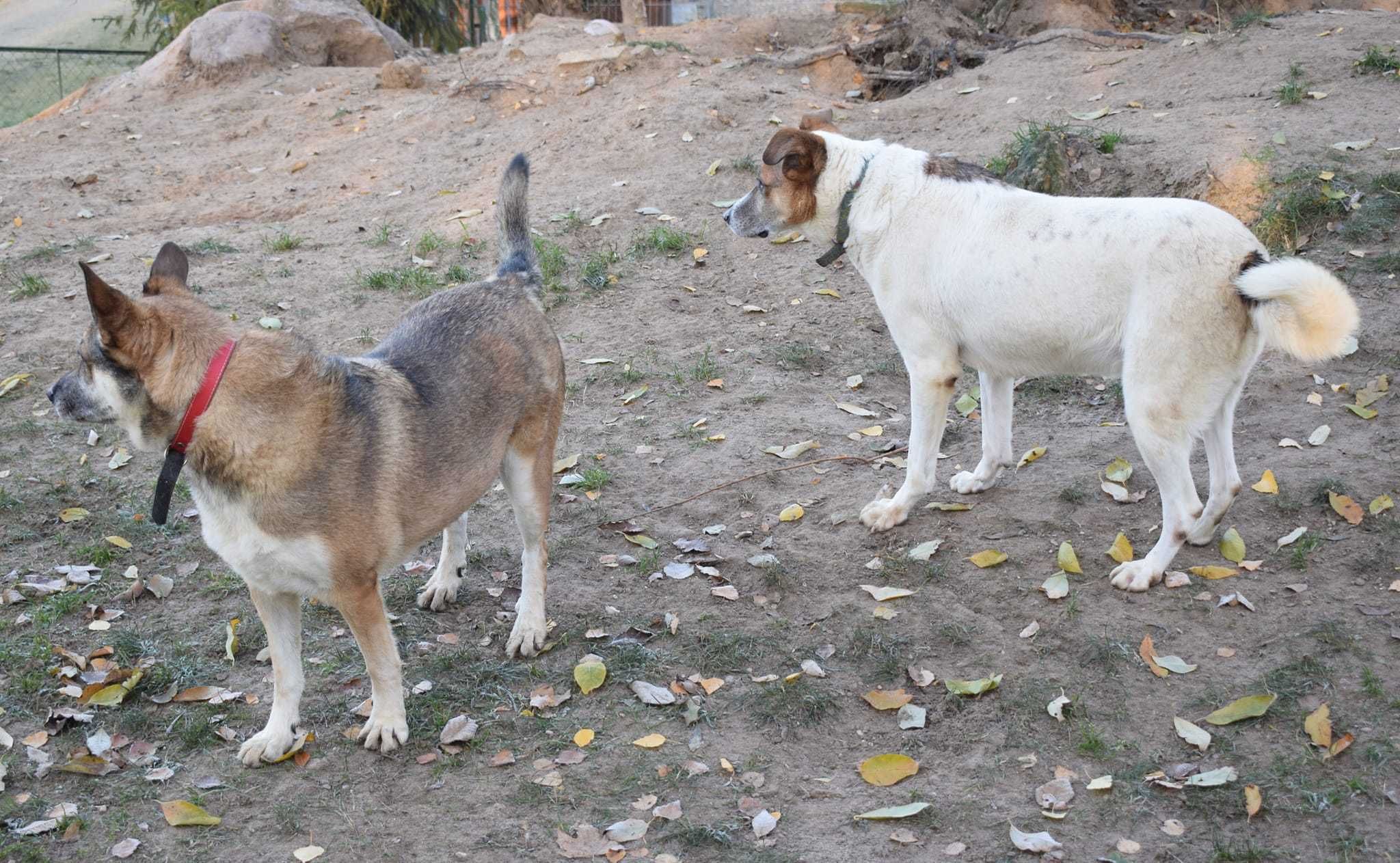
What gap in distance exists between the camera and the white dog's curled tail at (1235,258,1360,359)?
13.5ft

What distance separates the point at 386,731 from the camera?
4.07 metres

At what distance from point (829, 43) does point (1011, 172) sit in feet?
14.4

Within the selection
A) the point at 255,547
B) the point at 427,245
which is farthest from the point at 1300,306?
the point at 427,245

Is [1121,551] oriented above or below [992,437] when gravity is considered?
below

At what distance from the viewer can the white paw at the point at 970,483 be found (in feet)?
18.3

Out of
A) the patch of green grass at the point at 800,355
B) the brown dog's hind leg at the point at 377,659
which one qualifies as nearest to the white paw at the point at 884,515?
the patch of green grass at the point at 800,355

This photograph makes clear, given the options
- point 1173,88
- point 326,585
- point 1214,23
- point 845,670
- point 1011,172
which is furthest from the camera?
point 1214,23

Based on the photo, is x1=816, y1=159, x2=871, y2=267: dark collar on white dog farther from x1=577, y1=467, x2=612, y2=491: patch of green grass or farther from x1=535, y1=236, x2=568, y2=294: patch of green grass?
x1=535, y1=236, x2=568, y2=294: patch of green grass

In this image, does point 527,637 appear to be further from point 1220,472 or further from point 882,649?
point 1220,472

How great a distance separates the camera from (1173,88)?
8.88m

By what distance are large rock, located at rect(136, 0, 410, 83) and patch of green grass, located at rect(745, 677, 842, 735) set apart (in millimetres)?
12228

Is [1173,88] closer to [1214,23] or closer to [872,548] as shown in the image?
[1214,23]

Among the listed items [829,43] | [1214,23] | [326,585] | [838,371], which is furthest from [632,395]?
[1214,23]

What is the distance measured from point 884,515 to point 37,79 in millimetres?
20027
